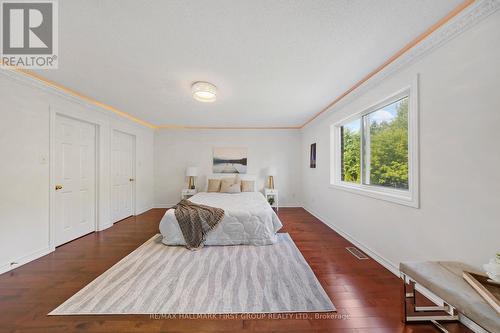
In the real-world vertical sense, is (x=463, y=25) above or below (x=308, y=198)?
above

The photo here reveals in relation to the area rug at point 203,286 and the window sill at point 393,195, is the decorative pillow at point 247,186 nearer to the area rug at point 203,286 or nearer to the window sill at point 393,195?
the area rug at point 203,286

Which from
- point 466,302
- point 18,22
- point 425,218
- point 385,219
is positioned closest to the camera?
→ point 466,302

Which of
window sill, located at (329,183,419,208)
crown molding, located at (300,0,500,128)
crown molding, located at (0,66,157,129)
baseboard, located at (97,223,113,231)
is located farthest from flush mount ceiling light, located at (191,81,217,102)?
baseboard, located at (97,223,113,231)

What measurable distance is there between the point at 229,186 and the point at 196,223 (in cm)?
203

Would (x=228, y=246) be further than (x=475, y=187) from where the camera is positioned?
Yes

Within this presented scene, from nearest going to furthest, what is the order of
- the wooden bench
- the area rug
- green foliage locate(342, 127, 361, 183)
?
the wooden bench → the area rug → green foliage locate(342, 127, 361, 183)

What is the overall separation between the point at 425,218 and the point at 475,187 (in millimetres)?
511

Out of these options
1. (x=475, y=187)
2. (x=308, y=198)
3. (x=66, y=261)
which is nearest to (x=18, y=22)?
(x=66, y=261)

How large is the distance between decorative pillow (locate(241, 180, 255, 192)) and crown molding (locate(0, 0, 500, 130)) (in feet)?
8.25

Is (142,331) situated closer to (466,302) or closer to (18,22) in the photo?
(466,302)

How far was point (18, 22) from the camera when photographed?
A: 1541 millimetres

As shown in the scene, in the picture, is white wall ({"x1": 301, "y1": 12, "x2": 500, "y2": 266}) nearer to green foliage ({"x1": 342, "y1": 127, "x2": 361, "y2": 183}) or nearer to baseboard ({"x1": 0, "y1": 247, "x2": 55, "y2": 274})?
green foliage ({"x1": 342, "y1": 127, "x2": 361, "y2": 183})

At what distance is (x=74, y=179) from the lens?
3174 mm

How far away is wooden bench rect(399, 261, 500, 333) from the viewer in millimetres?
993
